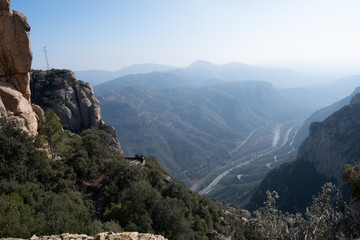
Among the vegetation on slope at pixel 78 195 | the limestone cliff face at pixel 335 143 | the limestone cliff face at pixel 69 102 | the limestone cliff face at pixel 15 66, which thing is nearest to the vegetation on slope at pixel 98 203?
the vegetation on slope at pixel 78 195

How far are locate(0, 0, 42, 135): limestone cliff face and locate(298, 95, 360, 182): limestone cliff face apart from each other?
10266 cm

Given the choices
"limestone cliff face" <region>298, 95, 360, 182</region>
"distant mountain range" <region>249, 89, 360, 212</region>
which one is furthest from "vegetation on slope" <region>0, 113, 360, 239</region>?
"limestone cliff face" <region>298, 95, 360, 182</region>

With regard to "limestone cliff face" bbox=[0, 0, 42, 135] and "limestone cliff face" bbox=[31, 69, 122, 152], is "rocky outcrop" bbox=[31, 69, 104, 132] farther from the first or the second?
"limestone cliff face" bbox=[0, 0, 42, 135]

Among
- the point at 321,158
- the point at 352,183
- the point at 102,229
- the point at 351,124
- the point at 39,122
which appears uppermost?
the point at 39,122

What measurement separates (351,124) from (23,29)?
11908 cm

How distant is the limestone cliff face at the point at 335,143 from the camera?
94012mm

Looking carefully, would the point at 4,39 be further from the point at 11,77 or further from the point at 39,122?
the point at 39,122

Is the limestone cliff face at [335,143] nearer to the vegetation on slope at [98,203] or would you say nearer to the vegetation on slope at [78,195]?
the vegetation on slope at [98,203]

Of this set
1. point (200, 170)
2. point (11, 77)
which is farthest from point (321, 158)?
point (11, 77)

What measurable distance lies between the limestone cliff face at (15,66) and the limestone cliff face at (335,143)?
103m

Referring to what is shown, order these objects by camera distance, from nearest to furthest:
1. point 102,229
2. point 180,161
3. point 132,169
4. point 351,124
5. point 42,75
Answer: point 102,229 < point 132,169 < point 42,75 < point 351,124 < point 180,161

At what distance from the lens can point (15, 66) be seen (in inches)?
941

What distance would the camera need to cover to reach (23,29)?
23250 millimetres

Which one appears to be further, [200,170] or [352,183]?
[200,170]
